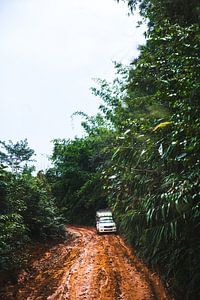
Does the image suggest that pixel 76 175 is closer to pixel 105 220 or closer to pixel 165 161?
pixel 105 220

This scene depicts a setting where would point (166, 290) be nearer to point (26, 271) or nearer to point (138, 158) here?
point (138, 158)

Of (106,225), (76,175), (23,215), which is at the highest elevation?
(76,175)

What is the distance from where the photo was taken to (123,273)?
696cm

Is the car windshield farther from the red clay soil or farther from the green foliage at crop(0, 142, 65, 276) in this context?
the red clay soil

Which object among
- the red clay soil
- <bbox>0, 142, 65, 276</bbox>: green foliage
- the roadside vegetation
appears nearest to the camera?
the roadside vegetation

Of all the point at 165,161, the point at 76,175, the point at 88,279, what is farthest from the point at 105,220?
the point at 165,161

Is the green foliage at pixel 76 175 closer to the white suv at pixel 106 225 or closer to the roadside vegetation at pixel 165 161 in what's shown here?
the white suv at pixel 106 225

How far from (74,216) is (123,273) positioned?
1567cm

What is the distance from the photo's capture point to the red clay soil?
556 centimetres

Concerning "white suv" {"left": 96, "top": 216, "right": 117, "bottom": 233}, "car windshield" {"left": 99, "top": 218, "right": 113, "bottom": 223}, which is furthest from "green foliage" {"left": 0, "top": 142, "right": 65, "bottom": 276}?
"car windshield" {"left": 99, "top": 218, "right": 113, "bottom": 223}

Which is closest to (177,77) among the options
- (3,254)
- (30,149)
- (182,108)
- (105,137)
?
(182,108)

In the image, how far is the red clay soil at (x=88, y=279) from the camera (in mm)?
5559

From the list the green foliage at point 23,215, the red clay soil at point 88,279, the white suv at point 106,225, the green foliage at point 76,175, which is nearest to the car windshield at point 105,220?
the white suv at point 106,225

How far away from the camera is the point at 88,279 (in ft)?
21.1
